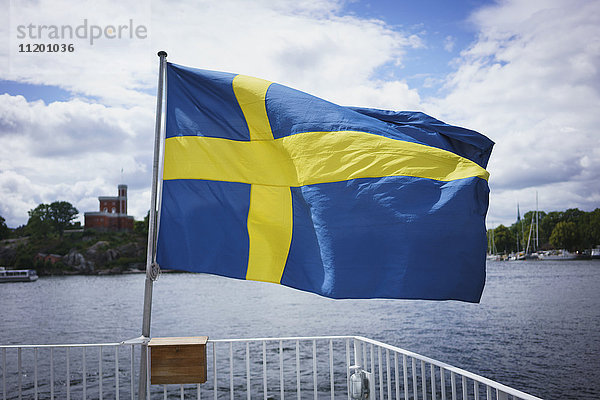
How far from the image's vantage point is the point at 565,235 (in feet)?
303

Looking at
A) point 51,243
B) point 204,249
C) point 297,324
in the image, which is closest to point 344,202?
point 204,249

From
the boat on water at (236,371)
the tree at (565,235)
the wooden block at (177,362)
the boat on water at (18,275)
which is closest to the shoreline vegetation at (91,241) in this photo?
the tree at (565,235)

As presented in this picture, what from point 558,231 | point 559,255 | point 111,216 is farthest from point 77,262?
point 559,255

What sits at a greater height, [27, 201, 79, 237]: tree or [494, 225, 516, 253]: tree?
[27, 201, 79, 237]: tree

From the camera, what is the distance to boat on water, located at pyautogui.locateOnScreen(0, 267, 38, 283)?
234 feet

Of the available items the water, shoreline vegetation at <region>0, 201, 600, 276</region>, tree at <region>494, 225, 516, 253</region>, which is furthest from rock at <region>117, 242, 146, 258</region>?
tree at <region>494, 225, 516, 253</region>

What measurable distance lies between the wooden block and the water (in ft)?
49.8

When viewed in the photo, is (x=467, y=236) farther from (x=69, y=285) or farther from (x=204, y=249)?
(x=69, y=285)

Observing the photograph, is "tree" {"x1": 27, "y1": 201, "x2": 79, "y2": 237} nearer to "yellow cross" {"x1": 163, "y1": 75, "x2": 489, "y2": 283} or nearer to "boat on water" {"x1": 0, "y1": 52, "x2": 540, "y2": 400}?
"boat on water" {"x1": 0, "y1": 52, "x2": 540, "y2": 400}

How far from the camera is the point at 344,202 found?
3.25m

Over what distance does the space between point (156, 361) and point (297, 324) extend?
Result: 90.4ft

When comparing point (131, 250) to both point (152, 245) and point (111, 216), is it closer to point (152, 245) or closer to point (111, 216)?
point (111, 216)

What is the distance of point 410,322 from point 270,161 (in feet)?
91.4

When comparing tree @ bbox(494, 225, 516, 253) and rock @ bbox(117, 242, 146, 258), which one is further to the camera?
tree @ bbox(494, 225, 516, 253)
